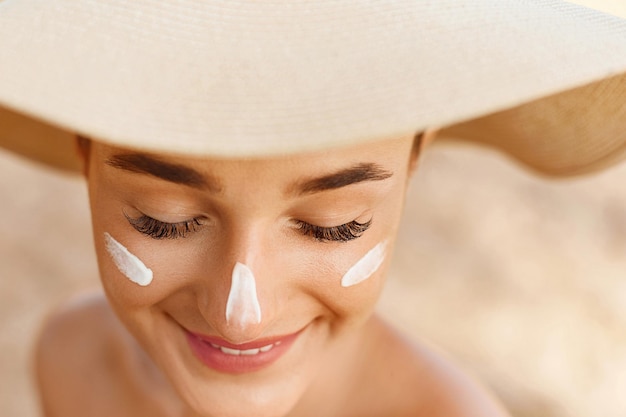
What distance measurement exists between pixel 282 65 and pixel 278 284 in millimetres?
301

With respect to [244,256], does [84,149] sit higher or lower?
higher

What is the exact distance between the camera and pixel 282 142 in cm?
73

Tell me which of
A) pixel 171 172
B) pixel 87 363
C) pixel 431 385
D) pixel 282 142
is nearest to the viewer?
pixel 282 142

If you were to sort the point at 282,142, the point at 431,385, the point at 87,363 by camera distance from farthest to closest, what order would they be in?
the point at 87,363 → the point at 431,385 → the point at 282,142

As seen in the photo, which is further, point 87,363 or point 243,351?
point 87,363

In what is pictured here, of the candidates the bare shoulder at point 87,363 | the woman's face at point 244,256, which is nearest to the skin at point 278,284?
the woman's face at point 244,256

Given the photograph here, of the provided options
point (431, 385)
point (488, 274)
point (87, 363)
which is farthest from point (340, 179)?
point (488, 274)

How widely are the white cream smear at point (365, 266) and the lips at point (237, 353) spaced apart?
104 millimetres

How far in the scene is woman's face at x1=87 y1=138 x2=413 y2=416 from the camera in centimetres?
95

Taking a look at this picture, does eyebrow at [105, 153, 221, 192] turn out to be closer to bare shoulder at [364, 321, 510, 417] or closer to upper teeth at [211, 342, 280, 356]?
upper teeth at [211, 342, 280, 356]

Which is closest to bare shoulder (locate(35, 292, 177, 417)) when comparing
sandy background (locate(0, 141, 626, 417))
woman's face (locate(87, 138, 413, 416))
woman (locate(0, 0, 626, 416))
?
woman (locate(0, 0, 626, 416))

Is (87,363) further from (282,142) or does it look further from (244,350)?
(282,142)

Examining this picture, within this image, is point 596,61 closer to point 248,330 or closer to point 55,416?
point 248,330

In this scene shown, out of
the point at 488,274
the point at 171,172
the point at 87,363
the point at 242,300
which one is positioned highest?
the point at 488,274
